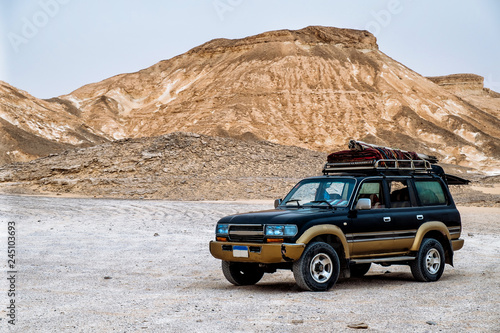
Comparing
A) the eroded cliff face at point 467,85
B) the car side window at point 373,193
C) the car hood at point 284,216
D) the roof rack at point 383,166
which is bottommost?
the car hood at point 284,216

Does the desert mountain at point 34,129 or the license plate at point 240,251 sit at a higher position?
the desert mountain at point 34,129

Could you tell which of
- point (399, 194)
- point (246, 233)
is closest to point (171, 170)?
point (399, 194)

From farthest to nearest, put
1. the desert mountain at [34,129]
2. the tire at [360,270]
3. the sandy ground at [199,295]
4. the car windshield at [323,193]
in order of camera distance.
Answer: the desert mountain at [34,129]
the tire at [360,270]
the car windshield at [323,193]
the sandy ground at [199,295]

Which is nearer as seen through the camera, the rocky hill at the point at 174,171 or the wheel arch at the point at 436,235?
the wheel arch at the point at 436,235

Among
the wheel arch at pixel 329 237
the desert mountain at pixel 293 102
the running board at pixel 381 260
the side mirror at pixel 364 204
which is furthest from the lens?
the desert mountain at pixel 293 102

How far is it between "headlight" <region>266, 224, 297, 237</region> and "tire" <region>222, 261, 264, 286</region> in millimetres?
1148

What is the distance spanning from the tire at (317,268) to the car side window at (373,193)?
1.33 metres

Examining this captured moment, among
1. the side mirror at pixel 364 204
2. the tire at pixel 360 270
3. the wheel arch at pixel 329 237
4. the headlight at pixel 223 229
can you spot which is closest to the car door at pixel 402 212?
the side mirror at pixel 364 204

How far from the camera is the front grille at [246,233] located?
9.37 m

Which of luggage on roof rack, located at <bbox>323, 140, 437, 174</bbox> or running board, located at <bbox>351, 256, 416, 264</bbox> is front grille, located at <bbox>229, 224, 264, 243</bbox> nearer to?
running board, located at <bbox>351, 256, 416, 264</bbox>

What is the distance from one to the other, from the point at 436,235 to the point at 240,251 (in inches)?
148

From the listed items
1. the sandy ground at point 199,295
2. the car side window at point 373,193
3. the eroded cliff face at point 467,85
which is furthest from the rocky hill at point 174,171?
the eroded cliff face at point 467,85

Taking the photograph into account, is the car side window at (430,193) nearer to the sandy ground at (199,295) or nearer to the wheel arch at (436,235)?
the wheel arch at (436,235)

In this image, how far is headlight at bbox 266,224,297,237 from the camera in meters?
9.14
